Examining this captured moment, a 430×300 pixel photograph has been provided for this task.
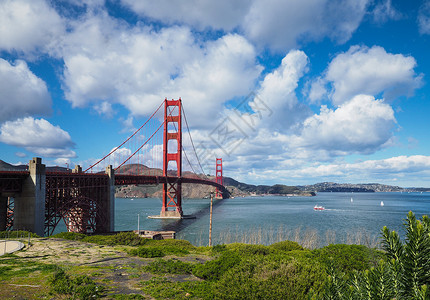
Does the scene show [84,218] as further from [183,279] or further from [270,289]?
[270,289]

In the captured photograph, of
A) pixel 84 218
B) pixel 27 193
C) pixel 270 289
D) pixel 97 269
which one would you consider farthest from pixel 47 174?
pixel 270 289

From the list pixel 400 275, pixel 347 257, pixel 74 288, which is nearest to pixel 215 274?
pixel 74 288

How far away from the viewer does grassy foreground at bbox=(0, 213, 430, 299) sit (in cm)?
455

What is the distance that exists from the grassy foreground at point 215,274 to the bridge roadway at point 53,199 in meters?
11.4

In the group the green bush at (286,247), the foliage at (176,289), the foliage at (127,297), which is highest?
the foliage at (127,297)

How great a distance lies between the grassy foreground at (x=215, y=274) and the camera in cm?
455

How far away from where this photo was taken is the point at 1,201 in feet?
115

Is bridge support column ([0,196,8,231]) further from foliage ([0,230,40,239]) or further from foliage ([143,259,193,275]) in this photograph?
foliage ([143,259,193,275])

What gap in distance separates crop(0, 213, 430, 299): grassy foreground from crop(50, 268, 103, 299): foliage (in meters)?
0.04

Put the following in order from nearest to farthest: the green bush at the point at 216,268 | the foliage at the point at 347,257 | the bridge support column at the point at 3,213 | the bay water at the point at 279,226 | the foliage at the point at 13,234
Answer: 1. the green bush at the point at 216,268
2. the foliage at the point at 347,257
3. the foliage at the point at 13,234
4. the bridge support column at the point at 3,213
5. the bay water at the point at 279,226

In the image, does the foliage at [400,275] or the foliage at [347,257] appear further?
the foliage at [347,257]

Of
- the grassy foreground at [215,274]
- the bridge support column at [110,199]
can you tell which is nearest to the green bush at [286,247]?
the grassy foreground at [215,274]

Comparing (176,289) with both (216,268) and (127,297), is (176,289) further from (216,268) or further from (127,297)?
(216,268)

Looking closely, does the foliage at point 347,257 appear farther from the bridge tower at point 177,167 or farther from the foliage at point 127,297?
the bridge tower at point 177,167
